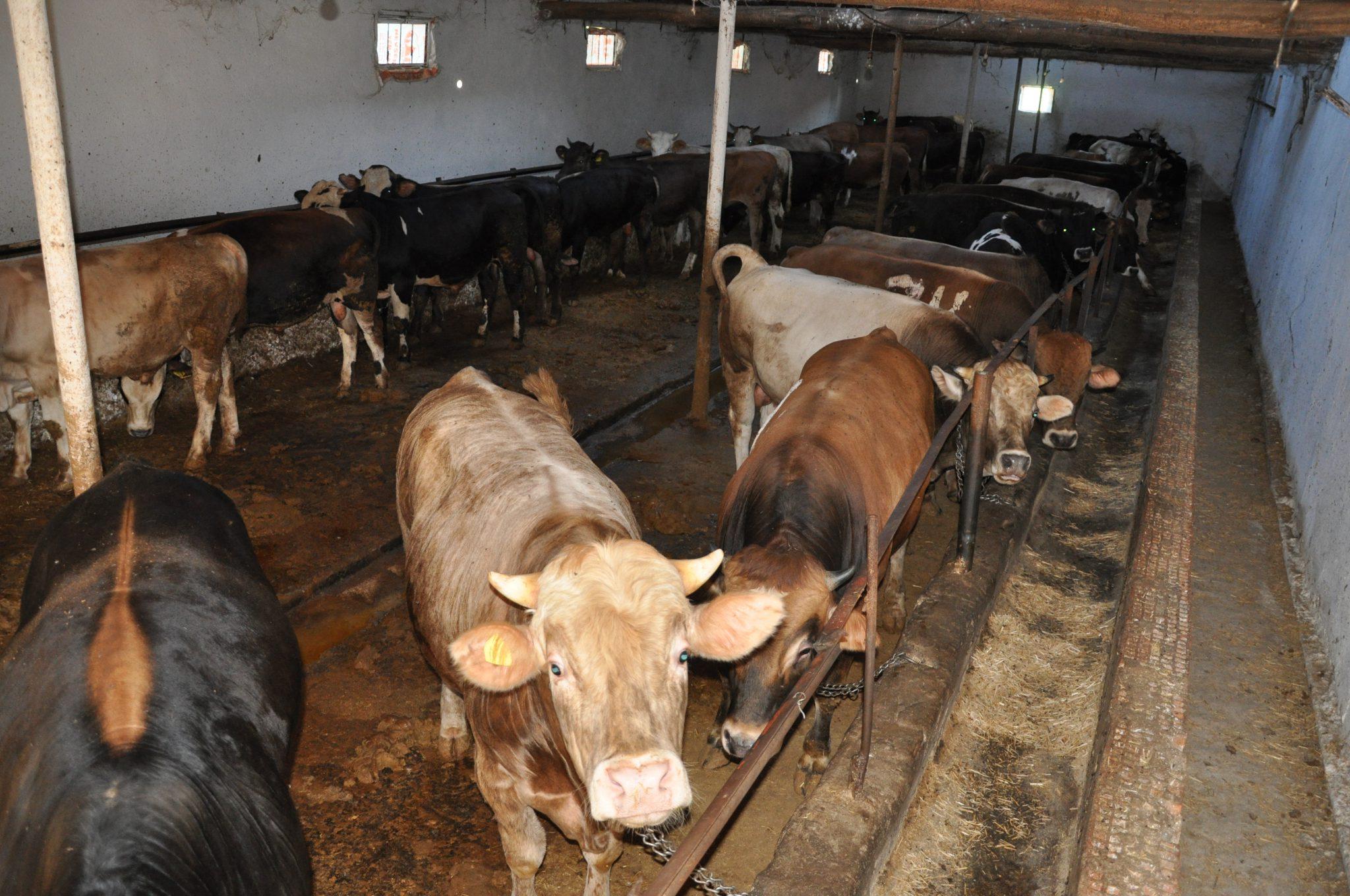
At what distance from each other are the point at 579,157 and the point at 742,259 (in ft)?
20.5

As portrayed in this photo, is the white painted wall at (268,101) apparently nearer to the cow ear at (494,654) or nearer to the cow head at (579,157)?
the cow head at (579,157)

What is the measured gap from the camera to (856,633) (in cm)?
336

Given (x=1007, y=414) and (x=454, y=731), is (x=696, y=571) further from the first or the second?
(x=1007, y=414)

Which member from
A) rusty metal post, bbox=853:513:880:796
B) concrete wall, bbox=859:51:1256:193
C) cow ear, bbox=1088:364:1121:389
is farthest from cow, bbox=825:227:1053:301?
concrete wall, bbox=859:51:1256:193

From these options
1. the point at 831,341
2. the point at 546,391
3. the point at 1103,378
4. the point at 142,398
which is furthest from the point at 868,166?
the point at 546,391

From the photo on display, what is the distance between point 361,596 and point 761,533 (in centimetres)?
277

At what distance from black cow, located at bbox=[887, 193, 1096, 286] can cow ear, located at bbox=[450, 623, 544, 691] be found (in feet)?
33.3

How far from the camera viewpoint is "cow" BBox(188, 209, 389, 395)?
7.50 m

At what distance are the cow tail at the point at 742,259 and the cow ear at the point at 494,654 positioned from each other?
5119mm

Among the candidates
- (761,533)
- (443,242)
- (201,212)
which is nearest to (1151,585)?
(761,533)

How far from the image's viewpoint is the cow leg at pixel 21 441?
6359 mm

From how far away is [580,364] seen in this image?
31.4 feet

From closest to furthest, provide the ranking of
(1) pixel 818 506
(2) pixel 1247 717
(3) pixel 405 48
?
1. (1) pixel 818 506
2. (2) pixel 1247 717
3. (3) pixel 405 48

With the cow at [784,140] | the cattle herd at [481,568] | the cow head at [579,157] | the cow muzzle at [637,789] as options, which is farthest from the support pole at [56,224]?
the cow at [784,140]
